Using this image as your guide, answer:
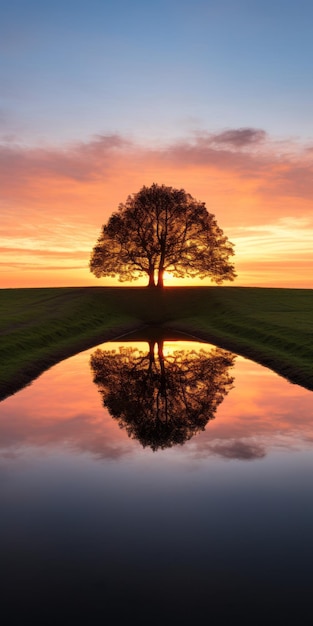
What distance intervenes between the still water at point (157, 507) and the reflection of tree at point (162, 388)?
→ 0.55 ft

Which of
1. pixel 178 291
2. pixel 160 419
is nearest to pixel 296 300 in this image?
pixel 178 291

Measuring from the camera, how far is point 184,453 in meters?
21.0

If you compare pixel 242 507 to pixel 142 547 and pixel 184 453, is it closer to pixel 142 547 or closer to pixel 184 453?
pixel 142 547

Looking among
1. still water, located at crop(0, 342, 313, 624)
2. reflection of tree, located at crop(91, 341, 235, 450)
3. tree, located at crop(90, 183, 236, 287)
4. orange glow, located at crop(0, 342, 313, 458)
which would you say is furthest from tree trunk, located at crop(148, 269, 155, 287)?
still water, located at crop(0, 342, 313, 624)

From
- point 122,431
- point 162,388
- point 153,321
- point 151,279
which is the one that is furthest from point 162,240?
point 122,431

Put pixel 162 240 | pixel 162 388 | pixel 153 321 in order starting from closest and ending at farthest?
pixel 162 388 < pixel 153 321 < pixel 162 240

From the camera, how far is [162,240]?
89750mm

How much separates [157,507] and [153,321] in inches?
2334

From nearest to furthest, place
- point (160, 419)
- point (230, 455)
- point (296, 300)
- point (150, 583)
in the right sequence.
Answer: point (150, 583), point (230, 455), point (160, 419), point (296, 300)

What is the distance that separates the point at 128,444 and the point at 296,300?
70644mm

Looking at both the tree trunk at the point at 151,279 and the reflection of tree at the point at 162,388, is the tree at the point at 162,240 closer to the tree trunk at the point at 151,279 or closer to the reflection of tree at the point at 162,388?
the tree trunk at the point at 151,279

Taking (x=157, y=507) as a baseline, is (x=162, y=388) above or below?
below

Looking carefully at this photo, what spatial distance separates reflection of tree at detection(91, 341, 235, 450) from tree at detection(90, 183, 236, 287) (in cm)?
4286

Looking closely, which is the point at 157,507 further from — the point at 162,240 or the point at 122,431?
the point at 162,240
